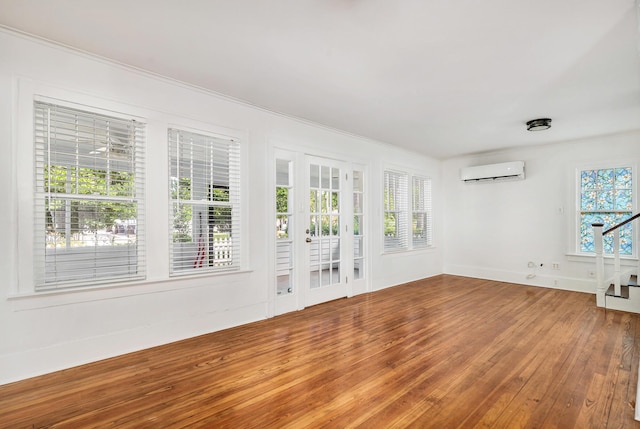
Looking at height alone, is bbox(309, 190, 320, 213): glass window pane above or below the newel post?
above

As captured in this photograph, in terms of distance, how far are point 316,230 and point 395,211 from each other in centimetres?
211

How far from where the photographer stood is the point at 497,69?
2873 mm

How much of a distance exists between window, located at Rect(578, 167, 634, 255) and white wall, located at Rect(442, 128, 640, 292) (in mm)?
154

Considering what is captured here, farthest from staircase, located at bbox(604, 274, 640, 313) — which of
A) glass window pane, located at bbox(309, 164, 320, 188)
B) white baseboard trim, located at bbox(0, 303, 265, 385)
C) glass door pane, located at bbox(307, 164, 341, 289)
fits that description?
white baseboard trim, located at bbox(0, 303, 265, 385)

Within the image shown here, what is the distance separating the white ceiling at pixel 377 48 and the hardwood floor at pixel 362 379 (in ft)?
8.57

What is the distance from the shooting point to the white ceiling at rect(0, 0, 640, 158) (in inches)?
81.6

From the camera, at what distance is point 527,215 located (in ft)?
19.4

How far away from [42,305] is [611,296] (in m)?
6.45

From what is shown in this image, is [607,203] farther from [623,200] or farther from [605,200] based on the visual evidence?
[623,200]

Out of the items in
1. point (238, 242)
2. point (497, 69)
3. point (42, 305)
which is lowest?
point (42, 305)

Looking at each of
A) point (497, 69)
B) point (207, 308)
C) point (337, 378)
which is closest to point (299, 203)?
point (207, 308)

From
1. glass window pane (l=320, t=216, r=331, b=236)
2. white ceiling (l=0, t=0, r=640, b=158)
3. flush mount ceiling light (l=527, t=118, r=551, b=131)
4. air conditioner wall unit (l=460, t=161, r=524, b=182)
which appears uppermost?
white ceiling (l=0, t=0, r=640, b=158)

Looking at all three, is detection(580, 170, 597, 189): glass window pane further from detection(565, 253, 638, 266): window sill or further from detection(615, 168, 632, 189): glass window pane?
detection(565, 253, 638, 266): window sill

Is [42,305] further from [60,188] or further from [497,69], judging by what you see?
[497,69]
